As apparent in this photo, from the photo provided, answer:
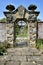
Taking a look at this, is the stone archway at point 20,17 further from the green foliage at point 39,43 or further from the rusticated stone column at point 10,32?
the green foliage at point 39,43

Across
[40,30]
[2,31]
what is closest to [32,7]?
[40,30]

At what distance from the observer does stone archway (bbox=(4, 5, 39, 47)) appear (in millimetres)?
12461

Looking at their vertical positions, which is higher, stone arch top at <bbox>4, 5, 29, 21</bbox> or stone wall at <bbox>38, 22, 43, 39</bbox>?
stone arch top at <bbox>4, 5, 29, 21</bbox>

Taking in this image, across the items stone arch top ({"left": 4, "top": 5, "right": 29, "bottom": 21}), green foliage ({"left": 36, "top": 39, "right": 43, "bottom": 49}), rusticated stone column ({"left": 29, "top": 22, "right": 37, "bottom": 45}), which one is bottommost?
green foliage ({"left": 36, "top": 39, "right": 43, "bottom": 49})

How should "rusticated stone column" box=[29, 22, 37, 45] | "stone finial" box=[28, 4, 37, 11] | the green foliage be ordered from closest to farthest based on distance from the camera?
the green foliage → "stone finial" box=[28, 4, 37, 11] → "rusticated stone column" box=[29, 22, 37, 45]

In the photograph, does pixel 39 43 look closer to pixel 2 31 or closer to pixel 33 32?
pixel 33 32

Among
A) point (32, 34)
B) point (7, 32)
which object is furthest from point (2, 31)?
point (32, 34)

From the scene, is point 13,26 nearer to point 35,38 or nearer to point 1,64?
point 35,38

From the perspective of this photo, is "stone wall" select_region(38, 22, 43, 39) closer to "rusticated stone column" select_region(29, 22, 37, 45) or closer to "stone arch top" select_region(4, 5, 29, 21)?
"rusticated stone column" select_region(29, 22, 37, 45)

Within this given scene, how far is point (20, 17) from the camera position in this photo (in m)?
12.4

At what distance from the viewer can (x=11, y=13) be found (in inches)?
492

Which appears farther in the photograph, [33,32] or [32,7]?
[33,32]

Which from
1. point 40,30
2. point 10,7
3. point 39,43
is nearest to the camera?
point 39,43

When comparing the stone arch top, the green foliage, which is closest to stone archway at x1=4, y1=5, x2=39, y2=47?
the stone arch top
